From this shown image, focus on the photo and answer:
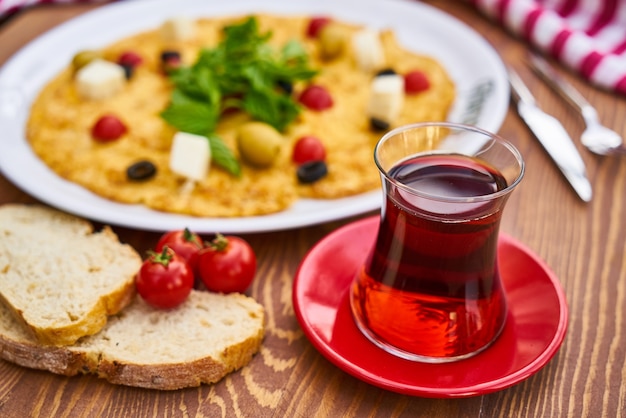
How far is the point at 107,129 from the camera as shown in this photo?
3.17 meters

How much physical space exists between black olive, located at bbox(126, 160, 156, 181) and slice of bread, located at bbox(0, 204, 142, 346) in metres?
0.31

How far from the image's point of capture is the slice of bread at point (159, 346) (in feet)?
6.88

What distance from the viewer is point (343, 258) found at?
7.89 ft

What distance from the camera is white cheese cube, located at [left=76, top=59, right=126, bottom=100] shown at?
3434 mm

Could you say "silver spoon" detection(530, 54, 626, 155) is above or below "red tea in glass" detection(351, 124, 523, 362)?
below

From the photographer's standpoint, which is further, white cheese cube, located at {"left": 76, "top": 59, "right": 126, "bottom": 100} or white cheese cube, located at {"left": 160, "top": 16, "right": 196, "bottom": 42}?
white cheese cube, located at {"left": 160, "top": 16, "right": 196, "bottom": 42}

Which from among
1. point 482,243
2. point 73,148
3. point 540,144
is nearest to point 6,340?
point 73,148

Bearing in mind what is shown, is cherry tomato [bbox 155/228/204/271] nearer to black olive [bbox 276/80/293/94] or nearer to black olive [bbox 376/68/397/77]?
black olive [bbox 276/80/293/94]

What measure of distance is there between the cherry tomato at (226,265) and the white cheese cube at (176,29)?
6.30ft

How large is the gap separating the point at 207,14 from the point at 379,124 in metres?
1.70

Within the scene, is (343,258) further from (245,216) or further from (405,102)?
(405,102)

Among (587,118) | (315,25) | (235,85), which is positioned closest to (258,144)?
(235,85)

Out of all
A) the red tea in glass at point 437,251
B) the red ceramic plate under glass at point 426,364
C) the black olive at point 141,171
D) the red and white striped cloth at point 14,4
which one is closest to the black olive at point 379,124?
the red ceramic plate under glass at point 426,364

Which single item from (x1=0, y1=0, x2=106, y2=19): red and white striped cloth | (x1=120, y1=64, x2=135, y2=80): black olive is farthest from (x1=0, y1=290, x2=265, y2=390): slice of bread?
(x1=0, y1=0, x2=106, y2=19): red and white striped cloth
